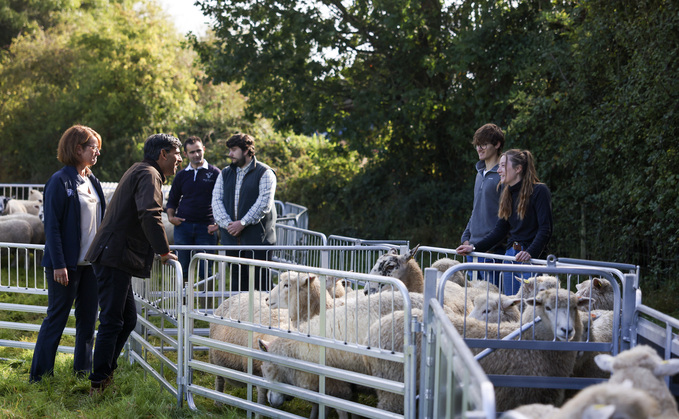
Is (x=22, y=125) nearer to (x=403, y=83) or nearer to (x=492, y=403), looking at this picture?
(x=403, y=83)

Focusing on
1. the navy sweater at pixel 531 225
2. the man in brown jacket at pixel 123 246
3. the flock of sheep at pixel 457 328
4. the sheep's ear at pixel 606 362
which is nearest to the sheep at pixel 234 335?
the flock of sheep at pixel 457 328

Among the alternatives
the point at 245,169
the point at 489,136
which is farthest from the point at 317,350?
the point at 245,169

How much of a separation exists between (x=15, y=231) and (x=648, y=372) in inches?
437

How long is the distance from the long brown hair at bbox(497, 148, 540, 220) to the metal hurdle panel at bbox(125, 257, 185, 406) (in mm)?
2614

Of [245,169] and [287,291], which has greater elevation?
[245,169]

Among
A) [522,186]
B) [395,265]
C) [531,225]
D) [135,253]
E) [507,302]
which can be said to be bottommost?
[507,302]

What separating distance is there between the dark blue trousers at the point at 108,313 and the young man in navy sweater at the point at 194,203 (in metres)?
2.75

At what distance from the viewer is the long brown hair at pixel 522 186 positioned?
18.1 ft

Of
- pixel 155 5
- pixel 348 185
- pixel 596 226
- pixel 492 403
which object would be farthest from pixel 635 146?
pixel 155 5

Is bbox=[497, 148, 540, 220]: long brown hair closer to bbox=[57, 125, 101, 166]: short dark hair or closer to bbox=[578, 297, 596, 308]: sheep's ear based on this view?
bbox=[578, 297, 596, 308]: sheep's ear

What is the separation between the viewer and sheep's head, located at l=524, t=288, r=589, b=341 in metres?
4.06

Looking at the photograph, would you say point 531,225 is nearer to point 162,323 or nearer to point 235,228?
point 235,228

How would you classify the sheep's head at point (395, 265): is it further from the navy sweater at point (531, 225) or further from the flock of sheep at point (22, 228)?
the flock of sheep at point (22, 228)

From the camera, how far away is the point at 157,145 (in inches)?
211
